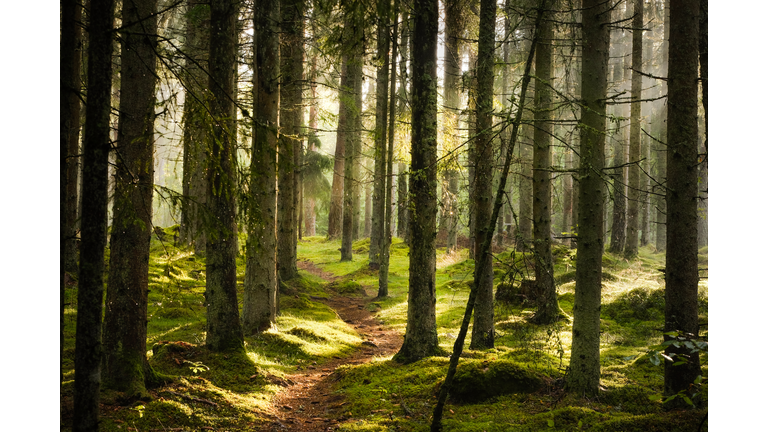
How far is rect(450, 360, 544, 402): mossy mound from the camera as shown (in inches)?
220

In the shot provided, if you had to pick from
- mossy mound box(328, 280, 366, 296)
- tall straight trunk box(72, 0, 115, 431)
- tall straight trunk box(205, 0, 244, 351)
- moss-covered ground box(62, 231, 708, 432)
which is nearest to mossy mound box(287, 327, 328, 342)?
moss-covered ground box(62, 231, 708, 432)

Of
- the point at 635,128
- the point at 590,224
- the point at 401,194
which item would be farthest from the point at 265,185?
the point at 635,128

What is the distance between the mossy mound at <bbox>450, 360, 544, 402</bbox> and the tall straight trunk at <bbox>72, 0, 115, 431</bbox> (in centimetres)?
401

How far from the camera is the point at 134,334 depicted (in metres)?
4.99

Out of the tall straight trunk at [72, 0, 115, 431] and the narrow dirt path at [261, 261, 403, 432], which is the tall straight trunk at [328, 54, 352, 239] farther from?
the tall straight trunk at [72, 0, 115, 431]

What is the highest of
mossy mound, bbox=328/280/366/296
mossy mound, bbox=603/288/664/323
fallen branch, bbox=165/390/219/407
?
Answer: mossy mound, bbox=603/288/664/323

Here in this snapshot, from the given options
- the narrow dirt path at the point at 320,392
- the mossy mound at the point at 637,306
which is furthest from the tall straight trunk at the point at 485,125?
the mossy mound at the point at 637,306

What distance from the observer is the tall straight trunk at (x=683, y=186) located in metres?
4.80

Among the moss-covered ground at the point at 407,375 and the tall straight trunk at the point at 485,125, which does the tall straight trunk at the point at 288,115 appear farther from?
the tall straight trunk at the point at 485,125

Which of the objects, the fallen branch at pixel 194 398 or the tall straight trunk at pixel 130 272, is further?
the fallen branch at pixel 194 398

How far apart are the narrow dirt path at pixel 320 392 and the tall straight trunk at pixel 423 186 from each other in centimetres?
132

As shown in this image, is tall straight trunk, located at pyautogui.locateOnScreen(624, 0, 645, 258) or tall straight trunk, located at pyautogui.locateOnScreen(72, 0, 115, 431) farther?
tall straight trunk, located at pyautogui.locateOnScreen(624, 0, 645, 258)

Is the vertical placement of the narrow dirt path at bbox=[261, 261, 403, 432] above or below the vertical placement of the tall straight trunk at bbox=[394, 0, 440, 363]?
below

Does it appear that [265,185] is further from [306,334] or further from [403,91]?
[403,91]
